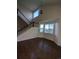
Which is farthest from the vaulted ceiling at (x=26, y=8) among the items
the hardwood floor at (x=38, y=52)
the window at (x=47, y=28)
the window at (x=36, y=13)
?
the hardwood floor at (x=38, y=52)

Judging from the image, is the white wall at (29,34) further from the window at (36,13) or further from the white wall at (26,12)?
the white wall at (26,12)

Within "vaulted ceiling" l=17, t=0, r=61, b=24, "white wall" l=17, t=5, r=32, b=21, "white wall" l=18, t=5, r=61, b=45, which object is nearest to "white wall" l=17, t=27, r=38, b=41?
"white wall" l=18, t=5, r=61, b=45

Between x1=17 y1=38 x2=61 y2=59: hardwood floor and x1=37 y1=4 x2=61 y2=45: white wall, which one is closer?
x1=17 y1=38 x2=61 y2=59: hardwood floor

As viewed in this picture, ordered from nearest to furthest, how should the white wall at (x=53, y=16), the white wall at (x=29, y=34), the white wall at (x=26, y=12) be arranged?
the white wall at (x=53, y=16) < the white wall at (x=29, y=34) < the white wall at (x=26, y=12)

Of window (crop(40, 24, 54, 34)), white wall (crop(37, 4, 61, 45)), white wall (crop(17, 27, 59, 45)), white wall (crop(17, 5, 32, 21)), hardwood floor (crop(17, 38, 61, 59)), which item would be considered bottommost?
hardwood floor (crop(17, 38, 61, 59))

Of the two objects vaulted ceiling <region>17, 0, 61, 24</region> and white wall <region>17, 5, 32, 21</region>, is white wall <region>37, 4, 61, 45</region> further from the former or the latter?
white wall <region>17, 5, 32, 21</region>

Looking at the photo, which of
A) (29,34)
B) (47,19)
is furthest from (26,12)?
(47,19)

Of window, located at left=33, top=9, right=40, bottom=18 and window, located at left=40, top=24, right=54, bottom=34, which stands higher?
window, located at left=33, top=9, right=40, bottom=18

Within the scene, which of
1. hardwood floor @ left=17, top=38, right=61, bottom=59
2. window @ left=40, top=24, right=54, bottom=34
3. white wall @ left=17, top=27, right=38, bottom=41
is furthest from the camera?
window @ left=40, top=24, right=54, bottom=34

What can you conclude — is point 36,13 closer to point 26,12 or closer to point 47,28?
point 26,12

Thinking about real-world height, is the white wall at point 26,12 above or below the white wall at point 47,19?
above
